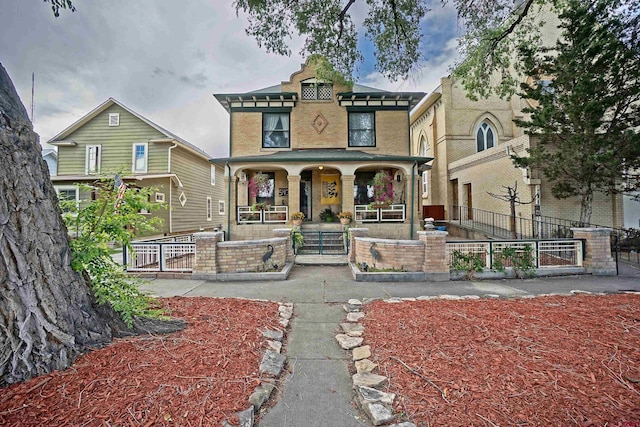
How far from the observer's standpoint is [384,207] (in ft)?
46.8

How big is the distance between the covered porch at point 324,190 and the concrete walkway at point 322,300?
564cm

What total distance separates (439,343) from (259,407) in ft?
7.06

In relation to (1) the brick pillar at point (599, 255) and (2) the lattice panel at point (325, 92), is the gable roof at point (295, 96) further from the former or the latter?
(1) the brick pillar at point (599, 255)

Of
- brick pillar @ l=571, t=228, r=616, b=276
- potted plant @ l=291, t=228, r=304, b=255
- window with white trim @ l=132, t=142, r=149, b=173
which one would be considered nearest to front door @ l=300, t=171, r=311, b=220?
potted plant @ l=291, t=228, r=304, b=255

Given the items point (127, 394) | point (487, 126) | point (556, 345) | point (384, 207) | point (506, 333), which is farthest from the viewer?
point (487, 126)

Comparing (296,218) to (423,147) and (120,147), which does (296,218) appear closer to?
(120,147)

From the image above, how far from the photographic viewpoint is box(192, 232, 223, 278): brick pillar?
7.48 metres

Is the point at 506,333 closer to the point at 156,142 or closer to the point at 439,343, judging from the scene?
the point at 439,343

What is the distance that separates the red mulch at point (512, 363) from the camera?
2.14m

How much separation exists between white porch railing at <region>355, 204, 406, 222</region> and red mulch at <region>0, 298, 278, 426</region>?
1105 centimetres

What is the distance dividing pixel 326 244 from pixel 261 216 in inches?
160

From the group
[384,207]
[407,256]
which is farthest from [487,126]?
[407,256]

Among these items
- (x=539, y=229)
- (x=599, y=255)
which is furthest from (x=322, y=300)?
(x=539, y=229)

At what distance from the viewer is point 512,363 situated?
279 centimetres
